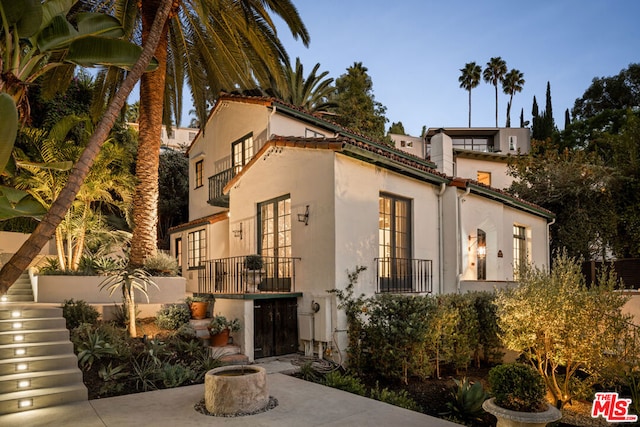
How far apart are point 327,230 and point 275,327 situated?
2.56 metres

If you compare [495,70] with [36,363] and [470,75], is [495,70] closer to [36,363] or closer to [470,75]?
[470,75]

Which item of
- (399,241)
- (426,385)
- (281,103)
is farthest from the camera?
(281,103)

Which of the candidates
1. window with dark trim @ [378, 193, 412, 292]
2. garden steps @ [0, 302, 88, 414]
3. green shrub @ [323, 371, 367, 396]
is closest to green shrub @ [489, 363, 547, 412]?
green shrub @ [323, 371, 367, 396]

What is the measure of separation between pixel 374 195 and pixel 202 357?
5.35m

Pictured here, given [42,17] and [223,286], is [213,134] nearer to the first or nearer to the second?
[223,286]

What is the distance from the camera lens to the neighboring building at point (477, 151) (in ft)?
53.8

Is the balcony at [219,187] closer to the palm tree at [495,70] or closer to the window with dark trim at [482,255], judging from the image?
the window with dark trim at [482,255]

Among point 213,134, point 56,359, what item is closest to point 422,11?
point 213,134

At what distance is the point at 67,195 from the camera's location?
615cm

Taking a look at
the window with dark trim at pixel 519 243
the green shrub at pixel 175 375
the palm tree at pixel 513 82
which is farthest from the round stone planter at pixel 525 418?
the palm tree at pixel 513 82

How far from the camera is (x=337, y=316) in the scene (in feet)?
32.6

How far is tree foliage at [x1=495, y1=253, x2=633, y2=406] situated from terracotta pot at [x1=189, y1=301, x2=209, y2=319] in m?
7.29

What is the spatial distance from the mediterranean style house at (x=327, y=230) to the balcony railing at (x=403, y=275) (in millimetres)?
29

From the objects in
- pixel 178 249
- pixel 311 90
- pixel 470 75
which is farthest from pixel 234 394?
pixel 470 75
